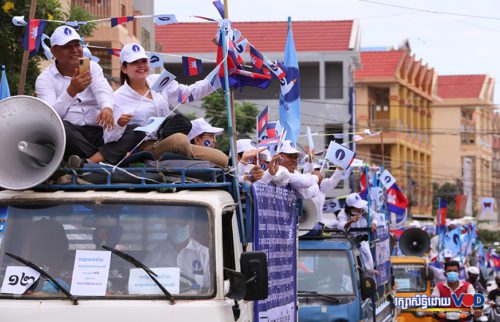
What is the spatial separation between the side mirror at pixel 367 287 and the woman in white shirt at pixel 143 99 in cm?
474

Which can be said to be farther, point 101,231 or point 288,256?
point 288,256

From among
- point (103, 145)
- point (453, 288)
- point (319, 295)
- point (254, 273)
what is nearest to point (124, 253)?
point (254, 273)

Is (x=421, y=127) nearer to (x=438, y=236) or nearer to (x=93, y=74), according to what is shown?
(x=438, y=236)

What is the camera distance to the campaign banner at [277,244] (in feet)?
28.6

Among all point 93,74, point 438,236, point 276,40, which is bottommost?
point 438,236

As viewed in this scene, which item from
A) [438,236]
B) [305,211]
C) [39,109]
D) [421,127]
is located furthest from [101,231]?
[421,127]

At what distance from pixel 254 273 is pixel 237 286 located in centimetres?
14

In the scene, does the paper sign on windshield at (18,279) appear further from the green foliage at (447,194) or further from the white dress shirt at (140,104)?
the green foliage at (447,194)

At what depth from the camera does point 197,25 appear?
51.9m

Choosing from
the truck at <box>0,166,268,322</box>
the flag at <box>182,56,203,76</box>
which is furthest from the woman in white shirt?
the truck at <box>0,166,268,322</box>

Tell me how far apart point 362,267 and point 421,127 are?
58.3m

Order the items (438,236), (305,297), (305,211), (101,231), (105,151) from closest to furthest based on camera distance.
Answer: (101,231) < (105,151) < (305,211) < (305,297) < (438,236)

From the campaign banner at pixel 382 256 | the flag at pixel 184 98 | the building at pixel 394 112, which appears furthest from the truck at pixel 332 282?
the building at pixel 394 112

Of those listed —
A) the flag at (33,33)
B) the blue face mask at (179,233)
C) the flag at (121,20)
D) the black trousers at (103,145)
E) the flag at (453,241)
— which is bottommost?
the flag at (453,241)
